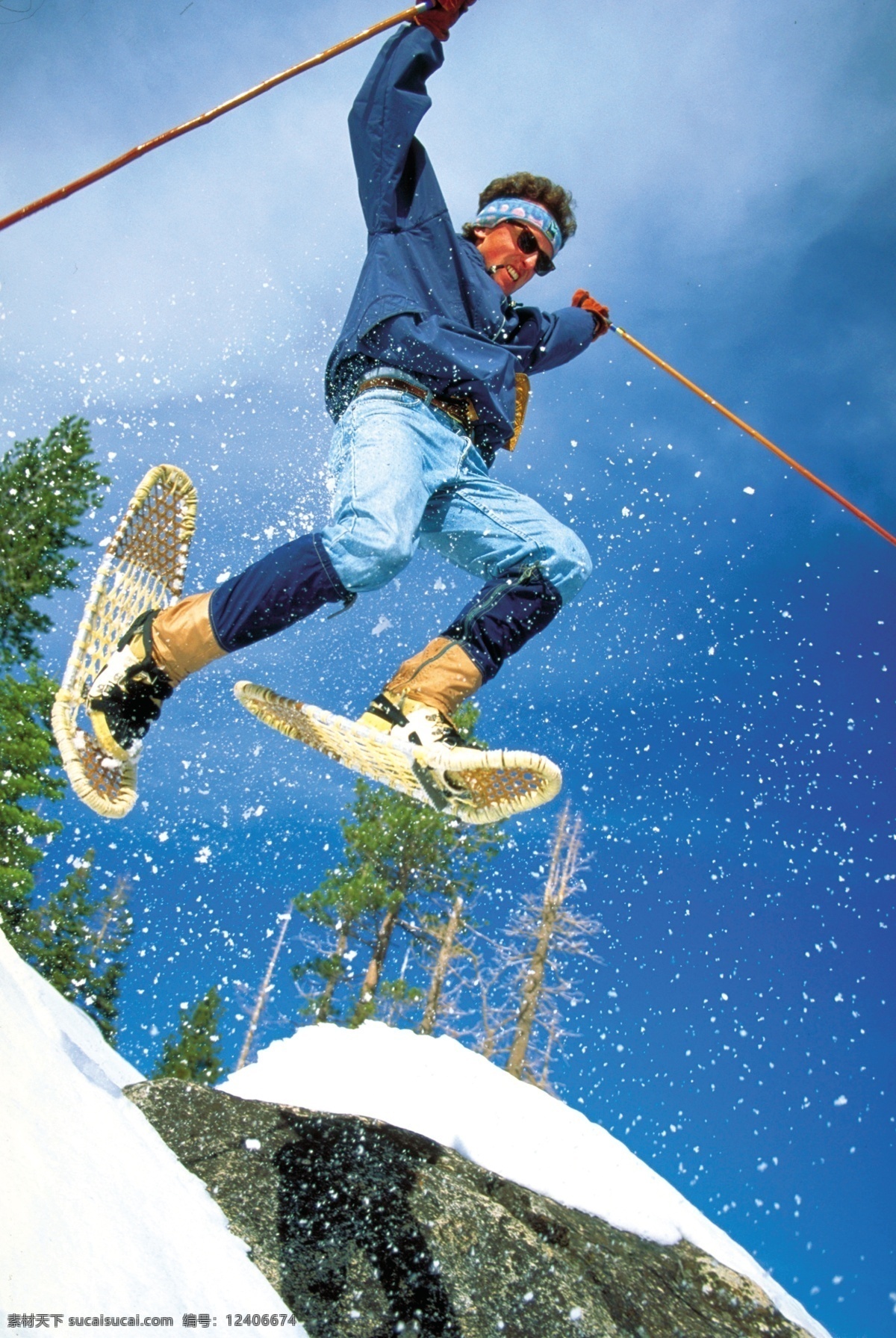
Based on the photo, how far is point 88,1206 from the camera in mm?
2543

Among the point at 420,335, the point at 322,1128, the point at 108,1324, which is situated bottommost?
the point at 108,1324

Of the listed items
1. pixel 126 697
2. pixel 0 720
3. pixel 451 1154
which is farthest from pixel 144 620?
pixel 0 720

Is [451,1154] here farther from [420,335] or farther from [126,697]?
[420,335]

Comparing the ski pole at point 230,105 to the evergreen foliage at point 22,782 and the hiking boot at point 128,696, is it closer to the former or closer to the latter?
the hiking boot at point 128,696

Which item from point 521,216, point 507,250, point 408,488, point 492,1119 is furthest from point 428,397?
point 492,1119

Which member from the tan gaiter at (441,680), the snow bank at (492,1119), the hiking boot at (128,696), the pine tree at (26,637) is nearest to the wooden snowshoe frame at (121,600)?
the hiking boot at (128,696)

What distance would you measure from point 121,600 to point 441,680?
4.52 ft

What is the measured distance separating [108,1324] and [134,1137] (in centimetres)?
141

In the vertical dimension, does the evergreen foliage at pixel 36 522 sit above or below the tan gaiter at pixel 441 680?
above

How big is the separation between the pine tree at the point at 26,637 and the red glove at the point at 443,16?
1339 centimetres

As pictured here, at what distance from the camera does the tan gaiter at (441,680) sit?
3139 millimetres

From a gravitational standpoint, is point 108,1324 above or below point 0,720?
below

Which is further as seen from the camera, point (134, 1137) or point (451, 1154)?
point (451, 1154)

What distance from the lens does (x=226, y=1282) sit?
298 cm
